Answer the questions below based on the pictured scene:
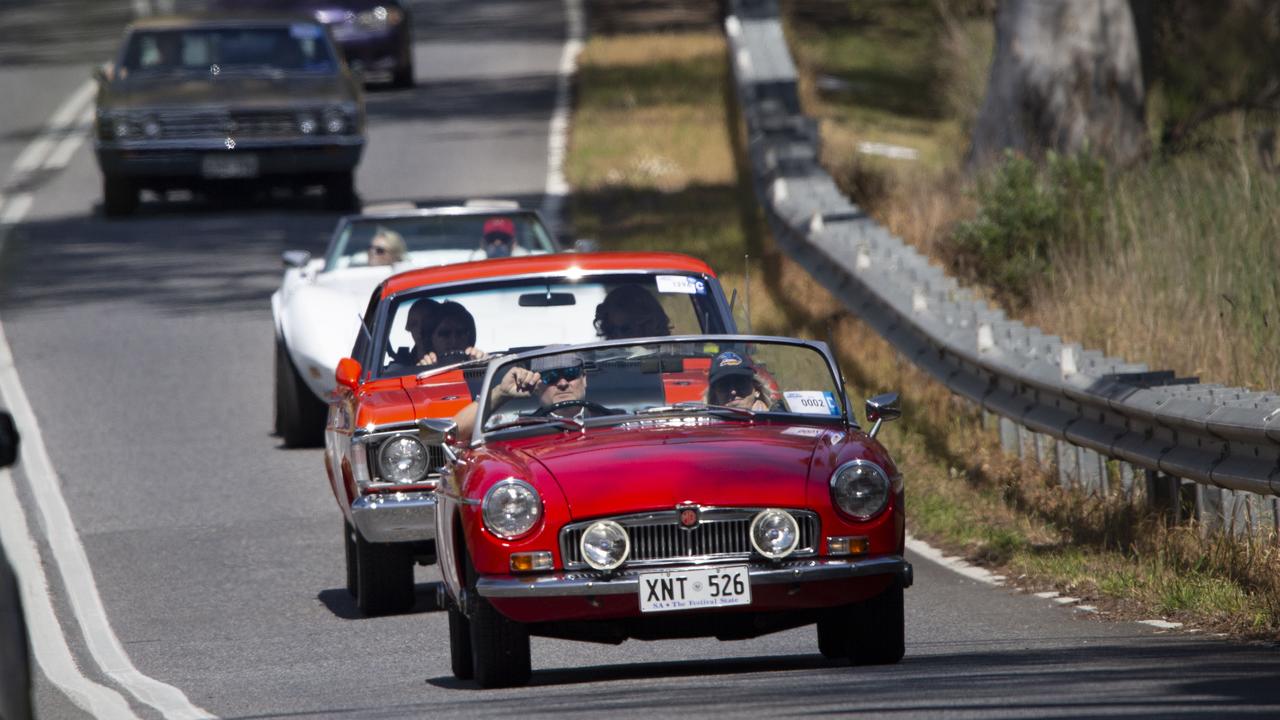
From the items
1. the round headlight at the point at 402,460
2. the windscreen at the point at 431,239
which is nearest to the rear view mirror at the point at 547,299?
the round headlight at the point at 402,460

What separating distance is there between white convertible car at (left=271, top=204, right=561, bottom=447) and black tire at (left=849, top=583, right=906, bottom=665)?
617cm

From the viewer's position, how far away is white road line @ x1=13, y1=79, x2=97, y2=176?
29078 millimetres

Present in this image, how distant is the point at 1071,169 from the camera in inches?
678

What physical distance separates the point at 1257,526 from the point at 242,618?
4.39m

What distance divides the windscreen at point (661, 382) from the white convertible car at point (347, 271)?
509 cm

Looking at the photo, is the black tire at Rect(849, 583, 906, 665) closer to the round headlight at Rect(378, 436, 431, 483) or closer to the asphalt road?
the asphalt road

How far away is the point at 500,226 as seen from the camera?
1531cm

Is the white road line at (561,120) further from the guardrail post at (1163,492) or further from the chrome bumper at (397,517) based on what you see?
the guardrail post at (1163,492)

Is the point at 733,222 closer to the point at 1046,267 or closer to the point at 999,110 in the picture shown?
the point at 999,110

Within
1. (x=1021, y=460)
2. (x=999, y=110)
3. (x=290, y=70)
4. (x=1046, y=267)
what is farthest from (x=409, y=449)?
(x=290, y=70)

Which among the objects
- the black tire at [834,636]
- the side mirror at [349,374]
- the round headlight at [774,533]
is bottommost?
the black tire at [834,636]

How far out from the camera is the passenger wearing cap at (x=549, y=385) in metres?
8.76

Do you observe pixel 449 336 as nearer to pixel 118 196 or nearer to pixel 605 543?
pixel 605 543

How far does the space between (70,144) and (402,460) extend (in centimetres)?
2121
